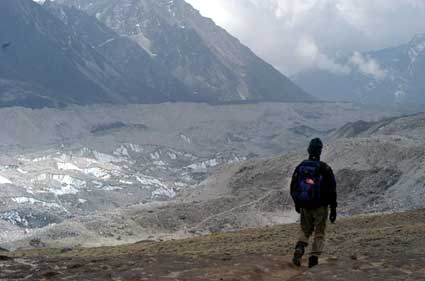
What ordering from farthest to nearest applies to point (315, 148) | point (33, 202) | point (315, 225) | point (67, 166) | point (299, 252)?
point (67, 166)
point (33, 202)
point (299, 252)
point (315, 225)
point (315, 148)

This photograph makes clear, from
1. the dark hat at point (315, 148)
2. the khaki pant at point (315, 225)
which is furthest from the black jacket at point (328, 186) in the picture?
the khaki pant at point (315, 225)

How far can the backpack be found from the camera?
15.2 meters

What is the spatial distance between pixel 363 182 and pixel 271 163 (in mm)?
21568

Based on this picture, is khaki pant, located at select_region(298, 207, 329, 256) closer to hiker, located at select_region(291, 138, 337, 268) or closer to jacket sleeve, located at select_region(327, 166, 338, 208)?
hiker, located at select_region(291, 138, 337, 268)

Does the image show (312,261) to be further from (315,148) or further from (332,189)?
(315,148)

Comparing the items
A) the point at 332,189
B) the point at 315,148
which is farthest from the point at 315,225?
the point at 315,148

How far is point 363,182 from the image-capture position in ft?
258

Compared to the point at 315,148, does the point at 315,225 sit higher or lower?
lower

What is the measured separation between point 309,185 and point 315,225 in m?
1.24

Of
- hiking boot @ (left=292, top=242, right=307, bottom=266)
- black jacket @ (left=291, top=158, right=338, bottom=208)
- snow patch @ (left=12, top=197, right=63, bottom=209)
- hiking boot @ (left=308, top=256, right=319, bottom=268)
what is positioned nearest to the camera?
black jacket @ (left=291, top=158, right=338, bottom=208)

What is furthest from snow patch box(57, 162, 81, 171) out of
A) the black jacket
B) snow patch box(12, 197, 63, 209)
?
the black jacket

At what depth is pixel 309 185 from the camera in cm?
1531

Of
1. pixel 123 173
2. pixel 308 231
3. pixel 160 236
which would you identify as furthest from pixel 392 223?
pixel 123 173

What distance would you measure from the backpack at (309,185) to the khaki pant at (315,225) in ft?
1.21
